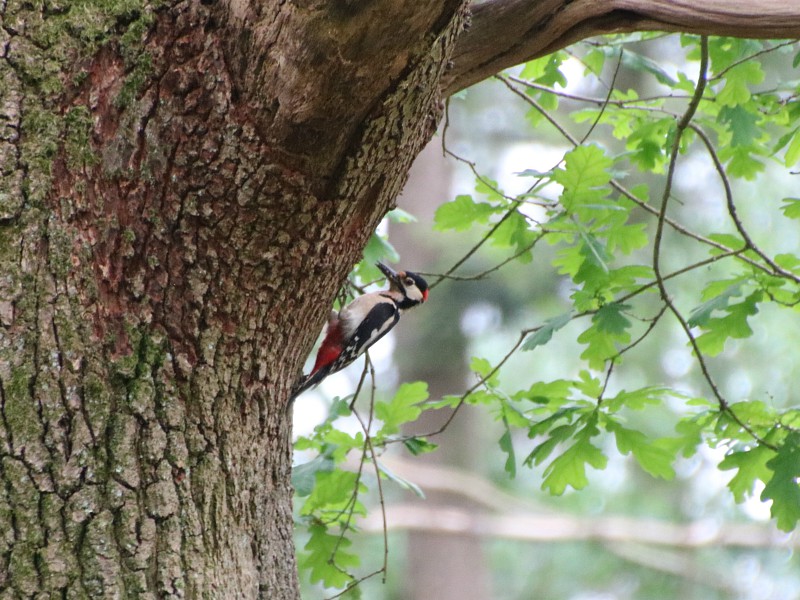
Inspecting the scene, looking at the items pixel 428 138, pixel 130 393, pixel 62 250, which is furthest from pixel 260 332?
pixel 428 138

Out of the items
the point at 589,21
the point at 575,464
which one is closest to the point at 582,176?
the point at 589,21

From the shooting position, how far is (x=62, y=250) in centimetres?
181

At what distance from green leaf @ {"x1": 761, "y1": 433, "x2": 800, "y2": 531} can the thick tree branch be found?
1.22 m

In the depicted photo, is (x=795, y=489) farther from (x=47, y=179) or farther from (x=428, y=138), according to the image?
(x=47, y=179)

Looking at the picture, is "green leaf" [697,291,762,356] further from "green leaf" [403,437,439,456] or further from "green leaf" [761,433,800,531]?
"green leaf" [403,437,439,456]

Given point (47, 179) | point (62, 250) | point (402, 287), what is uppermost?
point (402, 287)

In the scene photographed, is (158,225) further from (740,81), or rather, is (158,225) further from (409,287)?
(409,287)

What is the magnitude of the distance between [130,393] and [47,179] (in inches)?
19.4

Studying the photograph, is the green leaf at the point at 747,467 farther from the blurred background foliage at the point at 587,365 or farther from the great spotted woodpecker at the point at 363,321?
the great spotted woodpecker at the point at 363,321

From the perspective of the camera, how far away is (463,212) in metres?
3.09

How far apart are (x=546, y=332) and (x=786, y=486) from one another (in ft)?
2.79

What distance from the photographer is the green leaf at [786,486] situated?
8.39ft

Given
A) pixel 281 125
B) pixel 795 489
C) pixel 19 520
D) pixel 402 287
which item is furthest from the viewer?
pixel 402 287

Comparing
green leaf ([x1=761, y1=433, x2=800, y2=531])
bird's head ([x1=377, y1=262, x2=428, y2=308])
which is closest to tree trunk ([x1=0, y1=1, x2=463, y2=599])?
green leaf ([x1=761, y1=433, x2=800, y2=531])
